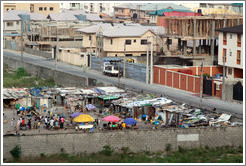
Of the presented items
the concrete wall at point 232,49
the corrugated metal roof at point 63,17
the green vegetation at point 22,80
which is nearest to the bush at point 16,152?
the concrete wall at point 232,49

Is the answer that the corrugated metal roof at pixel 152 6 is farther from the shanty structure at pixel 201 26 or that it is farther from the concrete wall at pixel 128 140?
the concrete wall at pixel 128 140

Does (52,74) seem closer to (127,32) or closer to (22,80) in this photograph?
(22,80)

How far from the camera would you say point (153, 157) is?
1555 inches

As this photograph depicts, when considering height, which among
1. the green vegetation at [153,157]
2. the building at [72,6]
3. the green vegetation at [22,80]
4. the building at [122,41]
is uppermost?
the building at [72,6]

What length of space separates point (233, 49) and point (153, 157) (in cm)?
2898

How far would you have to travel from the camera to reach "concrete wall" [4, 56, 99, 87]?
67206mm

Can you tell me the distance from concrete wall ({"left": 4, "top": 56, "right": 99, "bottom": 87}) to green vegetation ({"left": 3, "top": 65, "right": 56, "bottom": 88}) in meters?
0.72

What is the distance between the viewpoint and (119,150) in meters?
40.4

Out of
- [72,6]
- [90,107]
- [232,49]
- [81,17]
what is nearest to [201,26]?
[232,49]

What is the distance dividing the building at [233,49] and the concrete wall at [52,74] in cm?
1383

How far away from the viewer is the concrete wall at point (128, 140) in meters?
39.2

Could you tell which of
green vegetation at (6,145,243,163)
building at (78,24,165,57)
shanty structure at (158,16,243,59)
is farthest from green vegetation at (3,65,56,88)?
green vegetation at (6,145,243,163)

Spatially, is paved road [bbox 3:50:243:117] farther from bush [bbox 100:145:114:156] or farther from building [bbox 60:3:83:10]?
building [bbox 60:3:83:10]

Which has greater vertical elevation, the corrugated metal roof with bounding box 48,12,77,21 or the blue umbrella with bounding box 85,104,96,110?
the corrugated metal roof with bounding box 48,12,77,21
